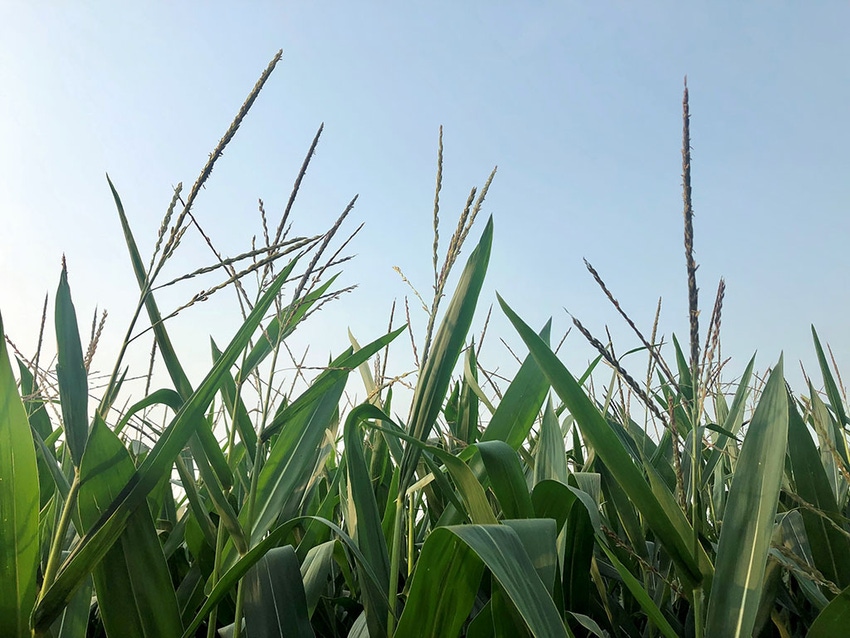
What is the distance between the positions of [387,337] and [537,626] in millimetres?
624

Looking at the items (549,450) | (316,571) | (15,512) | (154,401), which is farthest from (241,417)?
(549,450)

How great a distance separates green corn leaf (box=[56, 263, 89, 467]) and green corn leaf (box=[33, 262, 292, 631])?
0.21 ft

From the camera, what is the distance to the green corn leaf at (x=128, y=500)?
61 centimetres

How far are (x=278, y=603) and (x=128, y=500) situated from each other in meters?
0.23

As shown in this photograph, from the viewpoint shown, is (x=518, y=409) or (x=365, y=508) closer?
(x=365, y=508)

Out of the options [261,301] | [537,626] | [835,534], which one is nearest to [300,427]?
[261,301]

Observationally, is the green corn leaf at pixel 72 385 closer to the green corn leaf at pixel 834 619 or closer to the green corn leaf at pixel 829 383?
the green corn leaf at pixel 834 619

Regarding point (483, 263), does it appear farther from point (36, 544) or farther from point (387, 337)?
point (36, 544)

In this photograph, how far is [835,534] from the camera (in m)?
0.89

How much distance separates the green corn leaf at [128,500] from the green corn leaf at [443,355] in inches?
8.9

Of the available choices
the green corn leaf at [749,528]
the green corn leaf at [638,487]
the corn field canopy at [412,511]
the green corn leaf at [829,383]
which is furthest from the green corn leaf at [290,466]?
the green corn leaf at [829,383]

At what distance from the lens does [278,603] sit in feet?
2.51

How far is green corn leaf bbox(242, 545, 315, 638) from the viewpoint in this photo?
758mm

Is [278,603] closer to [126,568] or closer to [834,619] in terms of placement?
[126,568]
